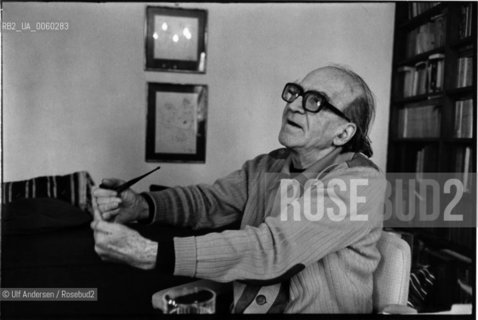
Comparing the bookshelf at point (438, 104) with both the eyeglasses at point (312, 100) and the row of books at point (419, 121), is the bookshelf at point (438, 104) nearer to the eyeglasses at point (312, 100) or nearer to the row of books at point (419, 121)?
the row of books at point (419, 121)

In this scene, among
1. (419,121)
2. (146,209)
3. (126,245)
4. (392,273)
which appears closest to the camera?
(126,245)

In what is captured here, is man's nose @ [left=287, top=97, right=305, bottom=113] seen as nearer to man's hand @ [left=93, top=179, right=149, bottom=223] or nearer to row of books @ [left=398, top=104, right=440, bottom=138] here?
row of books @ [left=398, top=104, right=440, bottom=138]

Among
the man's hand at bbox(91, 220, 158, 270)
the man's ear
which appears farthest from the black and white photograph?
the man's hand at bbox(91, 220, 158, 270)

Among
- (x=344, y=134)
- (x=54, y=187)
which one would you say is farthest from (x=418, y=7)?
(x=54, y=187)

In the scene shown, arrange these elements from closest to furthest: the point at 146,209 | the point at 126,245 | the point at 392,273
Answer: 1. the point at 126,245
2. the point at 392,273
3. the point at 146,209

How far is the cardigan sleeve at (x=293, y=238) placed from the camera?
89 cm

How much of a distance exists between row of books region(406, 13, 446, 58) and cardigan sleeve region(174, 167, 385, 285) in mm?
431

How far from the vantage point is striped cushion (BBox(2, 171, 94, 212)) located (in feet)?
3.65

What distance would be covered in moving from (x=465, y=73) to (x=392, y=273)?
0.61m

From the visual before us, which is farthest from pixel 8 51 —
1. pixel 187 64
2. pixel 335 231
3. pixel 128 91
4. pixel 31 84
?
pixel 335 231

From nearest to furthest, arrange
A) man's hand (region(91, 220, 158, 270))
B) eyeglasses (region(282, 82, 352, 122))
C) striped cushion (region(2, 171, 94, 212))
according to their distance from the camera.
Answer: man's hand (region(91, 220, 158, 270)) < eyeglasses (region(282, 82, 352, 122)) < striped cushion (region(2, 171, 94, 212))

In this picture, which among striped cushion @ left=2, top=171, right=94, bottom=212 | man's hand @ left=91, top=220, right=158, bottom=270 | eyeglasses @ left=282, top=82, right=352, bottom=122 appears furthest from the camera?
striped cushion @ left=2, top=171, right=94, bottom=212

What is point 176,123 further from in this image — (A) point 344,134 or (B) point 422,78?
(B) point 422,78

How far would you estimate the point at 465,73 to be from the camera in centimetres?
116
